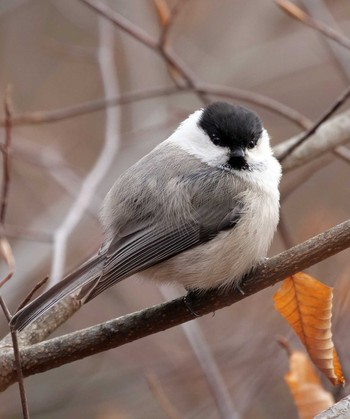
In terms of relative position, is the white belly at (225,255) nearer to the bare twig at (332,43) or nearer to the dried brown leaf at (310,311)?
the dried brown leaf at (310,311)

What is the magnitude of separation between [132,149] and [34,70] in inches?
53.6

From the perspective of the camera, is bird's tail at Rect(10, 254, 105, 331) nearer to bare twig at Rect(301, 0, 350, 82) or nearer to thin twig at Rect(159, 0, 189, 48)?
thin twig at Rect(159, 0, 189, 48)

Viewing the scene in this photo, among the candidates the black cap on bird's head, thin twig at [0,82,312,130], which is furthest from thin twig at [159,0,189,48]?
the black cap on bird's head

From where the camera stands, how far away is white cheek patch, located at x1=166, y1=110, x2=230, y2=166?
2.53 metres

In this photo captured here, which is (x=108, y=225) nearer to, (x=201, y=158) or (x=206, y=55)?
(x=201, y=158)

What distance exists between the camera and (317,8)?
13.3 feet

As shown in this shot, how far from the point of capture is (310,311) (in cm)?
199

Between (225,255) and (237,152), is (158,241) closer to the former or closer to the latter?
(225,255)

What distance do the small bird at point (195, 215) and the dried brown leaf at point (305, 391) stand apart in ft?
1.05

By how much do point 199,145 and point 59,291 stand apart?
817 mm

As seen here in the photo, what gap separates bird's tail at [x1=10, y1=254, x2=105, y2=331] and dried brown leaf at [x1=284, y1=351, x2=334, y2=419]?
2.23 ft

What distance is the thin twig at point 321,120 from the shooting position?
258 centimetres

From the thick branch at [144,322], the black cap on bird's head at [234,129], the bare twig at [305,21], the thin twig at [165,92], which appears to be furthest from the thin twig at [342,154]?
the thick branch at [144,322]

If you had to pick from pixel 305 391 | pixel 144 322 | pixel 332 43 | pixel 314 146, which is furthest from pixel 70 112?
pixel 305 391
